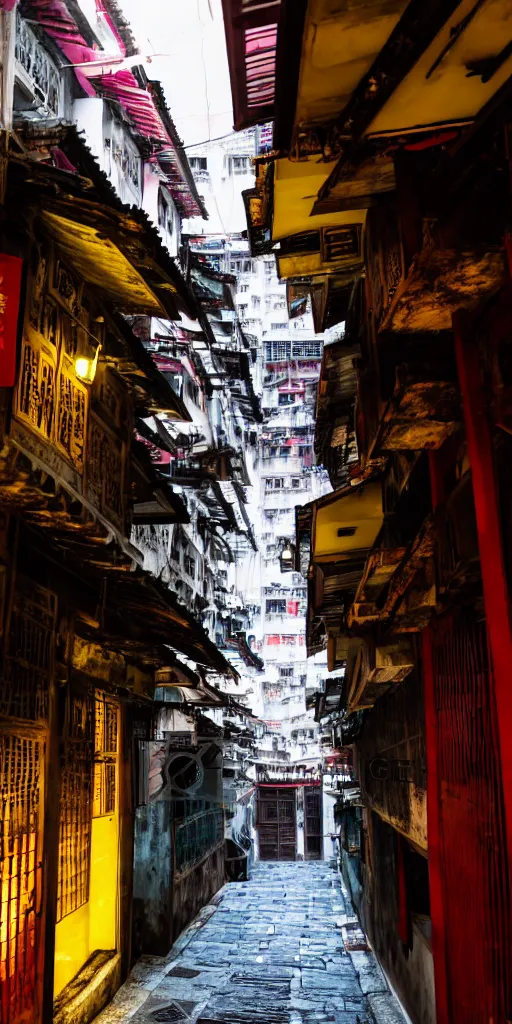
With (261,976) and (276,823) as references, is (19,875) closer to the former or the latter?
(261,976)

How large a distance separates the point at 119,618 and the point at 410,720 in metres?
5.20

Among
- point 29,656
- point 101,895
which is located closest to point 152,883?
point 101,895

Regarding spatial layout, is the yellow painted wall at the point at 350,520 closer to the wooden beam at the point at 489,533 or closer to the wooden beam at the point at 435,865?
the wooden beam at the point at 435,865

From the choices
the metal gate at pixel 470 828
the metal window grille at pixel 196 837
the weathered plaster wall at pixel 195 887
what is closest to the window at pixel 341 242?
the metal gate at pixel 470 828

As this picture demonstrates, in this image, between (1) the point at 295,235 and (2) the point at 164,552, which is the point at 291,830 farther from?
(1) the point at 295,235

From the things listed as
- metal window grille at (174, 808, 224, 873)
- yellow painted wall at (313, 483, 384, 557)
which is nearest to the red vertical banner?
yellow painted wall at (313, 483, 384, 557)

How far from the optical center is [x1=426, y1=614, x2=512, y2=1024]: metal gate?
542 cm

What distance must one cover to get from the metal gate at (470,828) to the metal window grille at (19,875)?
4738 mm

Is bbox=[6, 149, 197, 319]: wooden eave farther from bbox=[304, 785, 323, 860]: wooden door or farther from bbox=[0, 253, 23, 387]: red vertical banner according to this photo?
bbox=[304, 785, 323, 860]: wooden door

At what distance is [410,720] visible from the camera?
36.4 ft

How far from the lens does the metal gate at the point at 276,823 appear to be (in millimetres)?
55469

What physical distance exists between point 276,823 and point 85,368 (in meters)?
53.5

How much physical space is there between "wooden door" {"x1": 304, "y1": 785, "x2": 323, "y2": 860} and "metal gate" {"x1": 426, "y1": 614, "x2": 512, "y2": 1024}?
52.2 meters

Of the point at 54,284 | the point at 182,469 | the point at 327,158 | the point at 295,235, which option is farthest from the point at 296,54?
the point at 182,469
